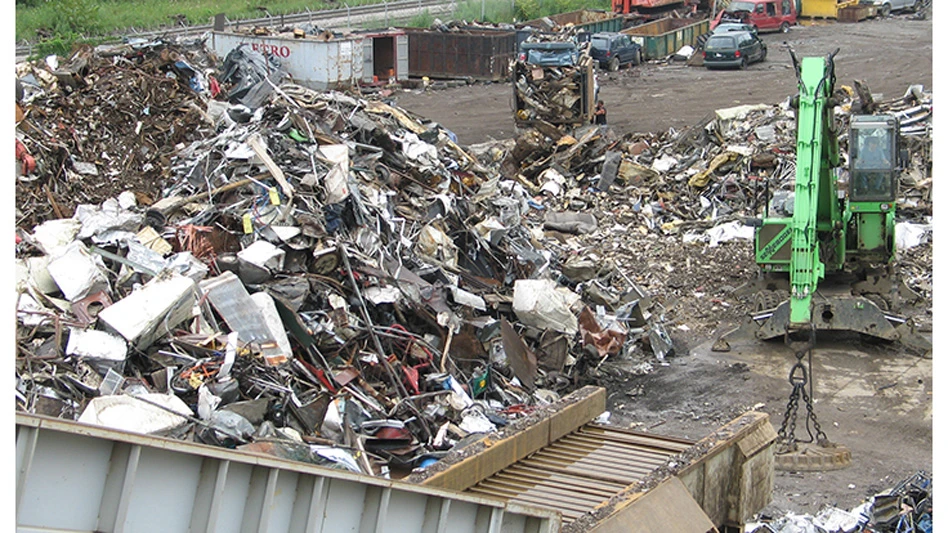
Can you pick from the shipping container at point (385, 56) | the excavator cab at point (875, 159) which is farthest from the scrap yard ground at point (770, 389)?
the shipping container at point (385, 56)

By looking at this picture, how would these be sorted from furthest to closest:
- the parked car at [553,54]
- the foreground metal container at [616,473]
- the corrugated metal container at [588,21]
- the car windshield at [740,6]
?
the car windshield at [740,6] → the corrugated metal container at [588,21] → the parked car at [553,54] → the foreground metal container at [616,473]

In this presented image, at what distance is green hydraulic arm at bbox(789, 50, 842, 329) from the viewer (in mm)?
14141

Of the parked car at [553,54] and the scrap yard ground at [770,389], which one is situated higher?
the parked car at [553,54]

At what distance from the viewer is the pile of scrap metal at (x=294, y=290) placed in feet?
32.8

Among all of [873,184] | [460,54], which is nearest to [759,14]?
[460,54]

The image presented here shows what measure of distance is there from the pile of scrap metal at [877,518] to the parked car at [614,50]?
27.5m

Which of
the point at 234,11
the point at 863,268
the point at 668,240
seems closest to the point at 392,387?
the point at 863,268

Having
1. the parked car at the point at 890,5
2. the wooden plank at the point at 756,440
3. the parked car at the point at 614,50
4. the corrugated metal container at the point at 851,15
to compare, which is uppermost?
the parked car at the point at 890,5

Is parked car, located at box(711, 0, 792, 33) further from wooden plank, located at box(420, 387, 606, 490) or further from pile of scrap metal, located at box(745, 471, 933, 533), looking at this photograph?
wooden plank, located at box(420, 387, 606, 490)

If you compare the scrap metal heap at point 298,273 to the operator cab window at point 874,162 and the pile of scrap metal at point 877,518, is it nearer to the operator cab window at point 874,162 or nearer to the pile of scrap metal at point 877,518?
the operator cab window at point 874,162

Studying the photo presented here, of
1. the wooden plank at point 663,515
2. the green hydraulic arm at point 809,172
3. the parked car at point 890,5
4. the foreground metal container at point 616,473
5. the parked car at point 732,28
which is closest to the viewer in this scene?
the wooden plank at point 663,515

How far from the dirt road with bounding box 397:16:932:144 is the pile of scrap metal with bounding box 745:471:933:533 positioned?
741 inches

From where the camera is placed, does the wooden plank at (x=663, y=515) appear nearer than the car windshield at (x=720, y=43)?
Yes

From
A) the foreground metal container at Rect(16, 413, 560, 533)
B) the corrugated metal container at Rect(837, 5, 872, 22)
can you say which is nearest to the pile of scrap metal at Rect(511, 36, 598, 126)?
the foreground metal container at Rect(16, 413, 560, 533)
